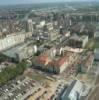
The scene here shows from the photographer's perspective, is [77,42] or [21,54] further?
[77,42]

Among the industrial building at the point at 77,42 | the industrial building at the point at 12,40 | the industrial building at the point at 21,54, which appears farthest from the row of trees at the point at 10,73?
the industrial building at the point at 77,42

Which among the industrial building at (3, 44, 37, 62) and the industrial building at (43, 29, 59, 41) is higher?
the industrial building at (43, 29, 59, 41)

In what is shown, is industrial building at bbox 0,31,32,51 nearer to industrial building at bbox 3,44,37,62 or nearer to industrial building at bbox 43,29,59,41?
industrial building at bbox 43,29,59,41

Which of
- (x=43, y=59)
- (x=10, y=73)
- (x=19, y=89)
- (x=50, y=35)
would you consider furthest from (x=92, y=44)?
(x=19, y=89)

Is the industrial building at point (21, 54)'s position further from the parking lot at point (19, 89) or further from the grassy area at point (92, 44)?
the grassy area at point (92, 44)

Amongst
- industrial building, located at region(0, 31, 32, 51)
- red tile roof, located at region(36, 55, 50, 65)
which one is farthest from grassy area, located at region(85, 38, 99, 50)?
industrial building, located at region(0, 31, 32, 51)

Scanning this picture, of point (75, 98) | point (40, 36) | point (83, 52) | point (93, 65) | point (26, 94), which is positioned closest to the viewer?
point (75, 98)

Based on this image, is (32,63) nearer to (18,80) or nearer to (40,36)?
(18,80)

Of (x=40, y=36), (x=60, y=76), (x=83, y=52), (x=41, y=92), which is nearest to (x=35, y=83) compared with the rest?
(x=41, y=92)

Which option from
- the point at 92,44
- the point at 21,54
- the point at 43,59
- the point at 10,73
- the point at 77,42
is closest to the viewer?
the point at 10,73

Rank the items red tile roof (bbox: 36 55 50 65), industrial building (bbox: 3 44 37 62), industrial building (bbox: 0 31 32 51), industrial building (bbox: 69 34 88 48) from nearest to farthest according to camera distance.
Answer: red tile roof (bbox: 36 55 50 65)
industrial building (bbox: 3 44 37 62)
industrial building (bbox: 69 34 88 48)
industrial building (bbox: 0 31 32 51)

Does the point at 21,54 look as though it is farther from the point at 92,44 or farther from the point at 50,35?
the point at 92,44
